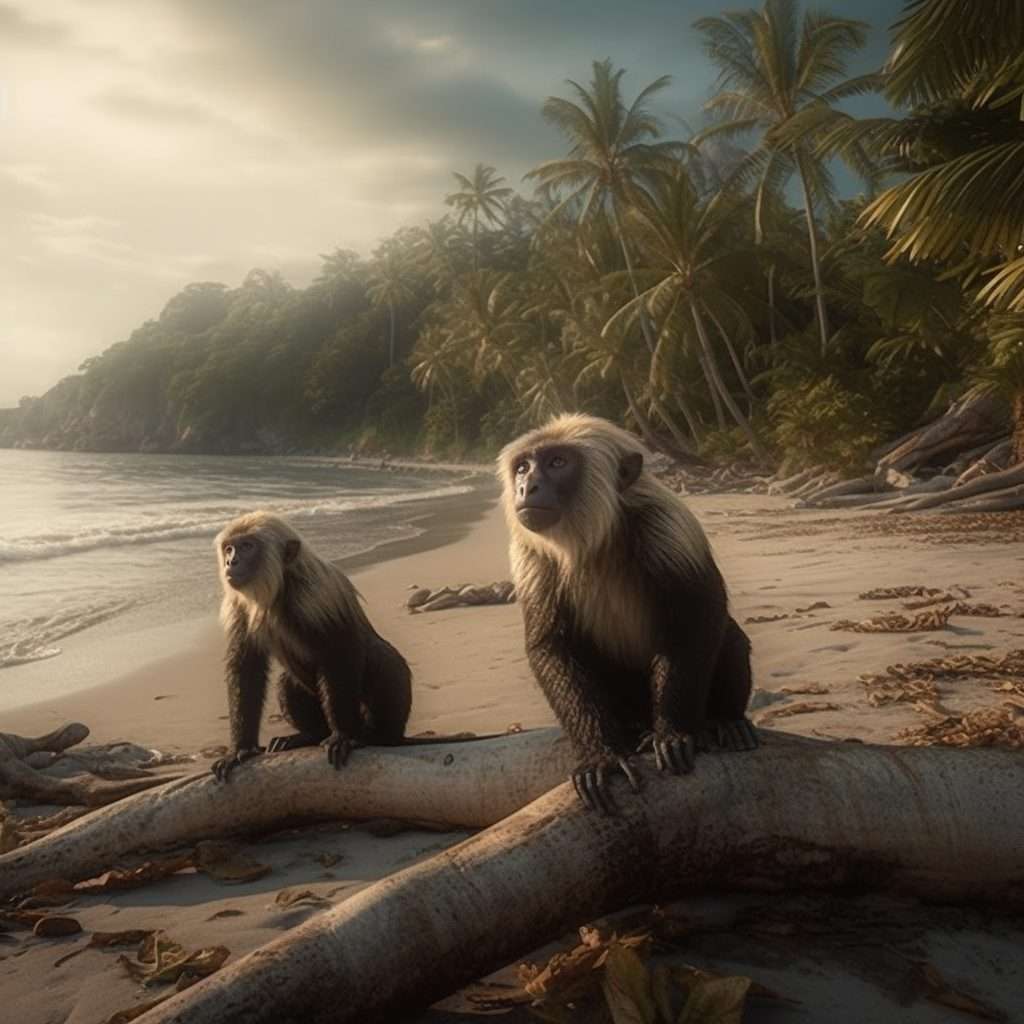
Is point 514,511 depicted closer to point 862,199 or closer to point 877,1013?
point 877,1013

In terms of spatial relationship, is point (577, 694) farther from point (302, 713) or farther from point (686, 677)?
point (302, 713)

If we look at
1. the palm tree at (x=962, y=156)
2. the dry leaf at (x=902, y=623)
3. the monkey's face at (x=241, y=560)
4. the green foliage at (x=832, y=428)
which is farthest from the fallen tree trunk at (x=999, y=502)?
the monkey's face at (x=241, y=560)

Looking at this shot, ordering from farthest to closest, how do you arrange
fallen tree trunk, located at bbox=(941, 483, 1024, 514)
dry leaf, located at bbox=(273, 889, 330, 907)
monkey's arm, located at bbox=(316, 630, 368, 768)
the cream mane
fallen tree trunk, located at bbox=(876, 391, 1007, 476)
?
fallen tree trunk, located at bbox=(876, 391, 1007, 476)
fallen tree trunk, located at bbox=(941, 483, 1024, 514)
the cream mane
monkey's arm, located at bbox=(316, 630, 368, 768)
dry leaf, located at bbox=(273, 889, 330, 907)

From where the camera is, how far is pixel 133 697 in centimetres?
767

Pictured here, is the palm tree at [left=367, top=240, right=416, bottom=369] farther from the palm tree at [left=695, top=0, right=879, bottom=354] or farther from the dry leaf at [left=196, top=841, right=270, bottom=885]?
the dry leaf at [left=196, top=841, right=270, bottom=885]

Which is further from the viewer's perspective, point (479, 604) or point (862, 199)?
point (862, 199)

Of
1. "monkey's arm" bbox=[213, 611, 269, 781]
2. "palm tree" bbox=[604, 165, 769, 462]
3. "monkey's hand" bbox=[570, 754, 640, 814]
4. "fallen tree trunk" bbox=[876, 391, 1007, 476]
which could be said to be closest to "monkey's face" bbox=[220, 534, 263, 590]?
"monkey's arm" bbox=[213, 611, 269, 781]

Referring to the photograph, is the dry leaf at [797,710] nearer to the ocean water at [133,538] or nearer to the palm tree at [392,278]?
the ocean water at [133,538]

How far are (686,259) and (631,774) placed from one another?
2960 cm

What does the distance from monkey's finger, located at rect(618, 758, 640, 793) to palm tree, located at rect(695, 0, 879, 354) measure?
27720mm

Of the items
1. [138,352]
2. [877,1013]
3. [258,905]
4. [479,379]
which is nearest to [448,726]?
[258,905]

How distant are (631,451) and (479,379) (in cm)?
5475

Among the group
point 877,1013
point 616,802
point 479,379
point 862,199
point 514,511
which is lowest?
point 877,1013

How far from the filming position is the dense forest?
1082cm
